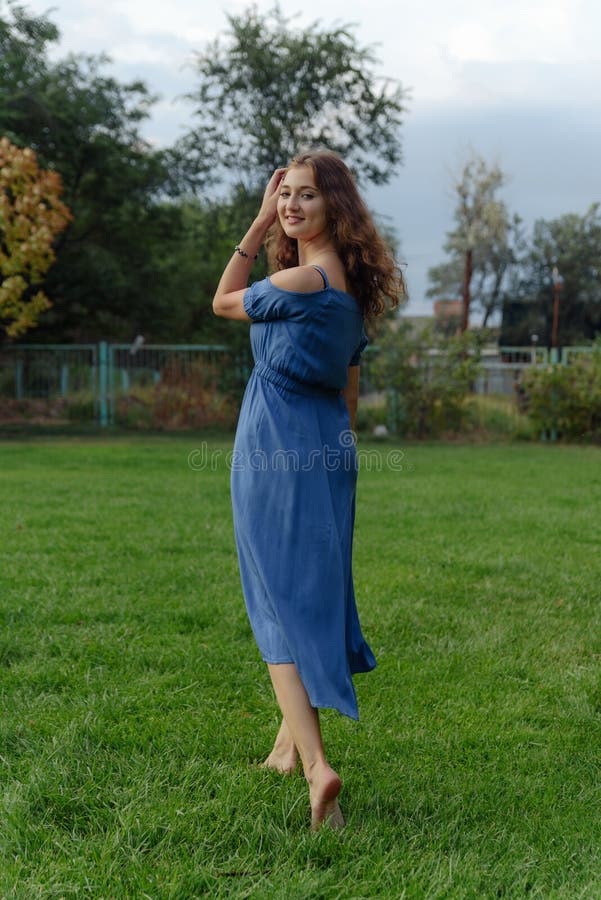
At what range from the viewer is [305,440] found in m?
2.52

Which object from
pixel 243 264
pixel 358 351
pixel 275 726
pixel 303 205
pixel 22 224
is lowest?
pixel 275 726

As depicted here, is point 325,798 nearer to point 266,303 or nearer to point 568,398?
point 266,303

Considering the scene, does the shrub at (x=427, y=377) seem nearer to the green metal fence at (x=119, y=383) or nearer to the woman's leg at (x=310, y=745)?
the green metal fence at (x=119, y=383)

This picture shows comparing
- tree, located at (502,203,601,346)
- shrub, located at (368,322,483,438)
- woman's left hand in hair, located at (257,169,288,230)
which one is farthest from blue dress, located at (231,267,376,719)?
tree, located at (502,203,601,346)

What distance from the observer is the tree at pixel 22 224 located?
566 inches

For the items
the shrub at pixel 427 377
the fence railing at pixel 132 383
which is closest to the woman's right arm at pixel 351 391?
the shrub at pixel 427 377

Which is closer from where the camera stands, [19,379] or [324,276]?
[324,276]

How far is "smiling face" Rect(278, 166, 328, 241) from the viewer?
8.32 ft

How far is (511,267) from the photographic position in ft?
151

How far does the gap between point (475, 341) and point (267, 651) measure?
1388 cm

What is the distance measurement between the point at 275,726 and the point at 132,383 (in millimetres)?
15173

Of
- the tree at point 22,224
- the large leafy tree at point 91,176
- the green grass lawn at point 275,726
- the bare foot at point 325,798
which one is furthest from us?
the large leafy tree at point 91,176

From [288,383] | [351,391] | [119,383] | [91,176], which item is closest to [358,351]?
[351,391]

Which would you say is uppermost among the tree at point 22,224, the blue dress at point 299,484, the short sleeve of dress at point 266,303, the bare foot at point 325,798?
the tree at point 22,224
